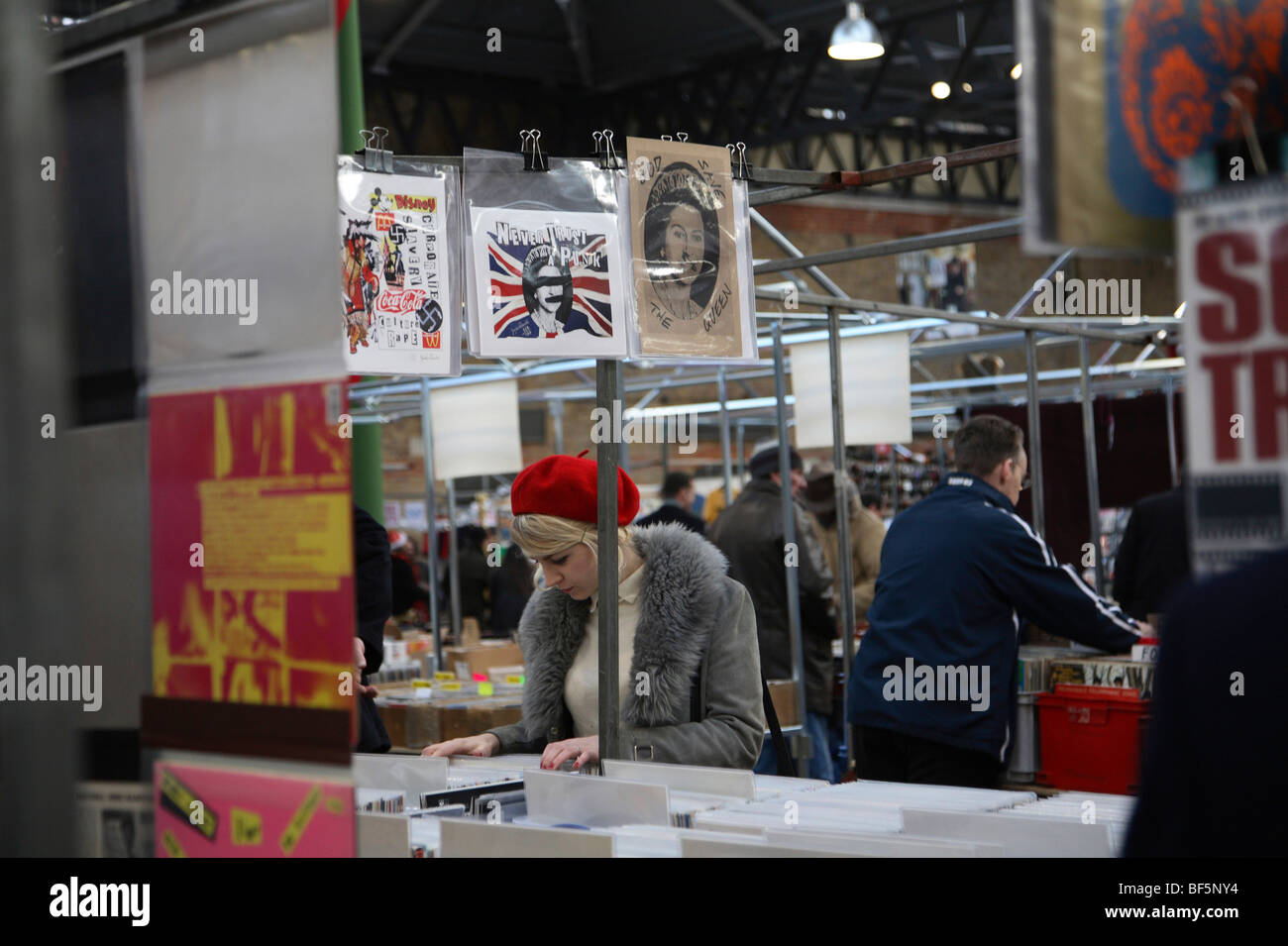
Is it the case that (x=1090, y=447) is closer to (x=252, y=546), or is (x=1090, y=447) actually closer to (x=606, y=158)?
(x=606, y=158)

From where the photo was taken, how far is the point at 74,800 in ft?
4.02

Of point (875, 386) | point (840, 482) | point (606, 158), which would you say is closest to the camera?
point (606, 158)

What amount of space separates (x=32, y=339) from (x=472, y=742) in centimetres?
204

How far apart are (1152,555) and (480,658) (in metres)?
3.12

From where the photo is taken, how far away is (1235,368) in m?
1.17

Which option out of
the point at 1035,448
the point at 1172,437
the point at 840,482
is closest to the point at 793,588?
the point at 840,482

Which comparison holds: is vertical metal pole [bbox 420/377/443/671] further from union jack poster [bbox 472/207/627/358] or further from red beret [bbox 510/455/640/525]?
union jack poster [bbox 472/207/627/358]

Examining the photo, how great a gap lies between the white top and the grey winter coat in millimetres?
61

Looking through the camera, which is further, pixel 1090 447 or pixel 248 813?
pixel 1090 447

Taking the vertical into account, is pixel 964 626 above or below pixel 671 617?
below

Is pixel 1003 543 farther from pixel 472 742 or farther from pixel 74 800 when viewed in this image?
pixel 74 800

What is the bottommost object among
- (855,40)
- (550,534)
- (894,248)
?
(550,534)

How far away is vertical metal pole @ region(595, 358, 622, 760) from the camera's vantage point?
2.81m

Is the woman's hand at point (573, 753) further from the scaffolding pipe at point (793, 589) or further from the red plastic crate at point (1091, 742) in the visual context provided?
the scaffolding pipe at point (793, 589)
